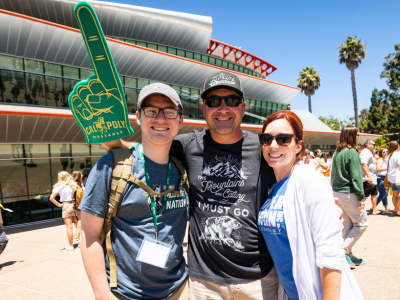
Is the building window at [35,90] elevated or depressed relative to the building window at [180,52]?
depressed

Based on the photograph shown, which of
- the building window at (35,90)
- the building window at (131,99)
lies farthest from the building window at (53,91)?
the building window at (131,99)

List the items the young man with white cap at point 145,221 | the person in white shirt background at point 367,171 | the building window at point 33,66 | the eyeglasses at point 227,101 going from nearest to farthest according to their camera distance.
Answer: the young man with white cap at point 145,221 → the eyeglasses at point 227,101 → the person in white shirt background at point 367,171 → the building window at point 33,66

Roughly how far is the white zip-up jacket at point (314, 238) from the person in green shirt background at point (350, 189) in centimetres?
338

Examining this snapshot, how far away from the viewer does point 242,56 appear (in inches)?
1195

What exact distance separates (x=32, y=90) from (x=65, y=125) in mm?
1929

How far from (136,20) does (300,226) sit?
21362mm

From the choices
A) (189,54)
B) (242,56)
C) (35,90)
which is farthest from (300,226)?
(242,56)

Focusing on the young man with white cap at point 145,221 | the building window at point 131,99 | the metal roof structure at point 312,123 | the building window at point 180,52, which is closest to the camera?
the young man with white cap at point 145,221

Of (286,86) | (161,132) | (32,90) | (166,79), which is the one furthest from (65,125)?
(286,86)

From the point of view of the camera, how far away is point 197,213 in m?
2.23

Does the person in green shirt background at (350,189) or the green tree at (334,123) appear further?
the green tree at (334,123)

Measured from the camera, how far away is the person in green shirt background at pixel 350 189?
4562 millimetres

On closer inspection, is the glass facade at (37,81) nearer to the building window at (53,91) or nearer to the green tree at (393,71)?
the building window at (53,91)

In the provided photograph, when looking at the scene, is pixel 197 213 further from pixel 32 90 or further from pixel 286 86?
pixel 286 86
